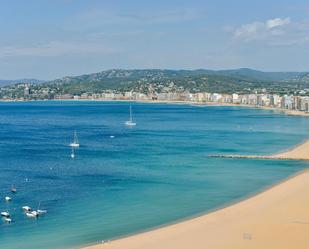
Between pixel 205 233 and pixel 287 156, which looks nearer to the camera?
pixel 205 233

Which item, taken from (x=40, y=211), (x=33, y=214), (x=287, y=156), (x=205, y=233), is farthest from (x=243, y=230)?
(x=287, y=156)

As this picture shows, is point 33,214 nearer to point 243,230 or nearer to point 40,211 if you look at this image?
point 40,211

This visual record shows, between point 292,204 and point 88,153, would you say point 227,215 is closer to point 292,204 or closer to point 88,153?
point 292,204

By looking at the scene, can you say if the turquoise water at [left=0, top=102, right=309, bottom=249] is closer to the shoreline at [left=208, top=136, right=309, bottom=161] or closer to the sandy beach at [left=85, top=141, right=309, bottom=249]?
the sandy beach at [left=85, top=141, right=309, bottom=249]

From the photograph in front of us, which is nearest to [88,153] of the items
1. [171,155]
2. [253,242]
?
[171,155]

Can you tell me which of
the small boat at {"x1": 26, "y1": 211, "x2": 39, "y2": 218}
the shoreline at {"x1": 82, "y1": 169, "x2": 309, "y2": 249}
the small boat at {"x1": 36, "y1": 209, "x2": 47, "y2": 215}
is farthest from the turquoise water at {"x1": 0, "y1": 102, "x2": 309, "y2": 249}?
the shoreline at {"x1": 82, "y1": 169, "x2": 309, "y2": 249}
